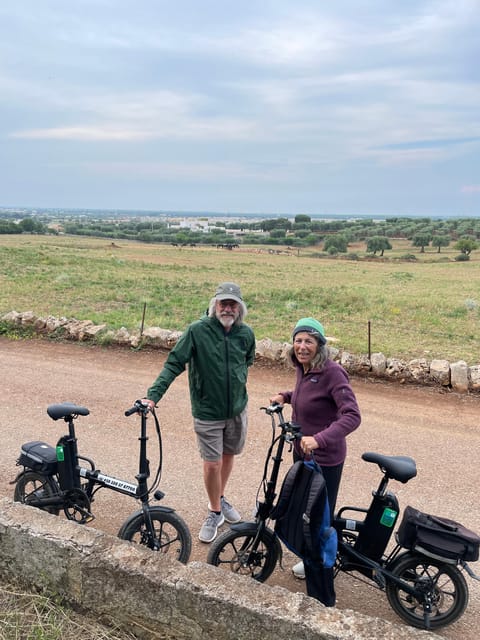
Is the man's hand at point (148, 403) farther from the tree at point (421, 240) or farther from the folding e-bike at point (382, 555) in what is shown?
the tree at point (421, 240)

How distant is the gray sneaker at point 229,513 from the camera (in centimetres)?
462

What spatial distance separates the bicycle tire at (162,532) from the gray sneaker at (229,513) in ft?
2.19

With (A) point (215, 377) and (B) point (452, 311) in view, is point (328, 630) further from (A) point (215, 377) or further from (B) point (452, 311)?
(B) point (452, 311)

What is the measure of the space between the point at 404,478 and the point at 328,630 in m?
1.33

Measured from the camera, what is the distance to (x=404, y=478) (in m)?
3.50

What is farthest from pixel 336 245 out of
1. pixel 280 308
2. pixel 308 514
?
pixel 308 514

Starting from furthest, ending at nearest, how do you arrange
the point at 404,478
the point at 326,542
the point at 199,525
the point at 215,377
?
the point at 199,525, the point at 215,377, the point at 404,478, the point at 326,542

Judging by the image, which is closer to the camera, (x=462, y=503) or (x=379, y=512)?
(x=379, y=512)

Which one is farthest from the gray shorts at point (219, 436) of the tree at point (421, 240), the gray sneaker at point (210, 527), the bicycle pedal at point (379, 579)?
the tree at point (421, 240)

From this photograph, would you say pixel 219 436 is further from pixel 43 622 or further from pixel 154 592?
pixel 43 622

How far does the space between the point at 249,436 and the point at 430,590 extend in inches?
129

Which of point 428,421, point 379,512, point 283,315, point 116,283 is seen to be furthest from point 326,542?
point 116,283

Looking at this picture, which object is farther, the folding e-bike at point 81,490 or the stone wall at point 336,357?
the stone wall at point 336,357

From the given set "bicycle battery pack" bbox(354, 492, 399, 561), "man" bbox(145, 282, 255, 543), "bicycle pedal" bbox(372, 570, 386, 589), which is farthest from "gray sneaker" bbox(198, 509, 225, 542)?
"bicycle pedal" bbox(372, 570, 386, 589)
